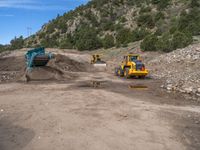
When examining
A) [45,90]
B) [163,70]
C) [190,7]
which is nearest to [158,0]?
[190,7]

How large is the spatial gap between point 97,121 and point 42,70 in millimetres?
15507

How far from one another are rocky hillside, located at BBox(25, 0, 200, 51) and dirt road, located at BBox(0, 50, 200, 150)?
27097mm

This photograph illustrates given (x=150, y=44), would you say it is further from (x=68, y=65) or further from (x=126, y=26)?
(x=126, y=26)

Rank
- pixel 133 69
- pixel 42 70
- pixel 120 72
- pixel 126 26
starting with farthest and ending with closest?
pixel 126 26
pixel 120 72
pixel 42 70
pixel 133 69

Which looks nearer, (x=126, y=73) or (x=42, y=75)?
(x=42, y=75)

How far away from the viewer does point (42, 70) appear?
1049 inches

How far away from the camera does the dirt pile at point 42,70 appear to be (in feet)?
85.1

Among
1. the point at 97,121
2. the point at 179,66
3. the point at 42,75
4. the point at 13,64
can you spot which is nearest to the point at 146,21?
the point at 13,64

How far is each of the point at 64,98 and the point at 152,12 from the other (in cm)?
5810

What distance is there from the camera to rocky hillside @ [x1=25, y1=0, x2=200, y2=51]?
46.8 meters

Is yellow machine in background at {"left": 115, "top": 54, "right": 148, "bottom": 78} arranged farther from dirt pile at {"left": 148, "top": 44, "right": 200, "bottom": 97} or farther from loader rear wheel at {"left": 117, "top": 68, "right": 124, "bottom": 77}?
dirt pile at {"left": 148, "top": 44, "right": 200, "bottom": 97}

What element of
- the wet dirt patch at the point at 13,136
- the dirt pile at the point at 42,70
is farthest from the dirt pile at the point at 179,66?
the wet dirt patch at the point at 13,136

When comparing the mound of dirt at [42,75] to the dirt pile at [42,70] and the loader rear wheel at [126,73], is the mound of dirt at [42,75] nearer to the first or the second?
the dirt pile at [42,70]

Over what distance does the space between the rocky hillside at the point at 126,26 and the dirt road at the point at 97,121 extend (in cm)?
2710
